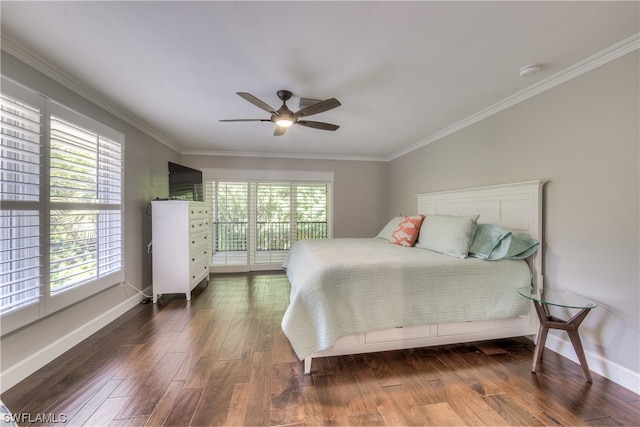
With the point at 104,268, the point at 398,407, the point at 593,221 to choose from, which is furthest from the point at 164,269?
the point at 593,221

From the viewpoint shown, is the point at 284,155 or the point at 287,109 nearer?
the point at 287,109

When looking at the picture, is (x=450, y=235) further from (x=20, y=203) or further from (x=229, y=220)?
(x=229, y=220)

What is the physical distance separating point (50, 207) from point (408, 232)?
3.27 metres

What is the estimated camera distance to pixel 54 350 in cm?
190

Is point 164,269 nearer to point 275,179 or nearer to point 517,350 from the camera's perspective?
point 275,179

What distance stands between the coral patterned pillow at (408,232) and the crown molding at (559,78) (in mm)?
1280

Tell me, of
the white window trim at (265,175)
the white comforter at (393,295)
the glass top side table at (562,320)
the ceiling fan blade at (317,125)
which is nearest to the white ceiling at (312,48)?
the ceiling fan blade at (317,125)

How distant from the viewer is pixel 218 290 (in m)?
3.62

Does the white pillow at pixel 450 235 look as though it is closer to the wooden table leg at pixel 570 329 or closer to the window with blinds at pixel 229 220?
the wooden table leg at pixel 570 329

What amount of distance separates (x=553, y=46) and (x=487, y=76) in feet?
1.37

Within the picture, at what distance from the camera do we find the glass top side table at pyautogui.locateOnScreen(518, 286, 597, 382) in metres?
1.68

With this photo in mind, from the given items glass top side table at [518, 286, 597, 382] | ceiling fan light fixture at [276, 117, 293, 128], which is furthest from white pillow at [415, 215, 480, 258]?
ceiling fan light fixture at [276, 117, 293, 128]

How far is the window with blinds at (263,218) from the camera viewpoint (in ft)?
15.3

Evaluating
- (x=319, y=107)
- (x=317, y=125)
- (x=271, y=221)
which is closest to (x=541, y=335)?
(x=319, y=107)
